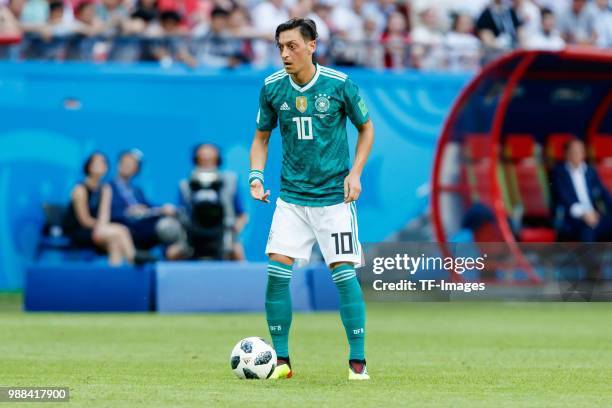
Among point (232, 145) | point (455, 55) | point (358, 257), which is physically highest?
point (455, 55)

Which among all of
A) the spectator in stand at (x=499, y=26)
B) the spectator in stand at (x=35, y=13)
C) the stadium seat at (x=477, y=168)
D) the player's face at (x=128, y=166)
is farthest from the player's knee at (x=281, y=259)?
the spectator in stand at (x=499, y=26)

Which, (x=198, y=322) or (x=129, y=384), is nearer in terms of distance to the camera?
(x=129, y=384)

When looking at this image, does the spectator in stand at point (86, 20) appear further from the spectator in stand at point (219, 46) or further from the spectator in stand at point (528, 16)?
the spectator in stand at point (528, 16)

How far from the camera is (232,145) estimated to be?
2186cm

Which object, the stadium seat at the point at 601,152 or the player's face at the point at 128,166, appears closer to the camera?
the player's face at the point at 128,166

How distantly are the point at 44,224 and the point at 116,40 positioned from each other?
2875 mm

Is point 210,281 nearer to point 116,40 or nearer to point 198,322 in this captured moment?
point 198,322

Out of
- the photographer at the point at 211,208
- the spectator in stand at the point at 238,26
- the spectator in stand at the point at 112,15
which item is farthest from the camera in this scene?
the spectator in stand at the point at 238,26

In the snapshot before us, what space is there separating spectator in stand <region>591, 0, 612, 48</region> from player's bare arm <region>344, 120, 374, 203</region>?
47.4 feet

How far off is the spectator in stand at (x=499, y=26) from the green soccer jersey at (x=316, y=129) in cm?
1352

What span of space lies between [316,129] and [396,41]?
491 inches

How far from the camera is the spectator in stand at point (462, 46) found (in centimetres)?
2225

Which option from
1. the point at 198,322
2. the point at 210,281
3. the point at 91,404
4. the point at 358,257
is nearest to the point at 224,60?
the point at 210,281

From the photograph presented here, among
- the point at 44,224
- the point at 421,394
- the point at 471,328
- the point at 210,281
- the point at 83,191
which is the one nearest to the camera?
the point at 421,394
